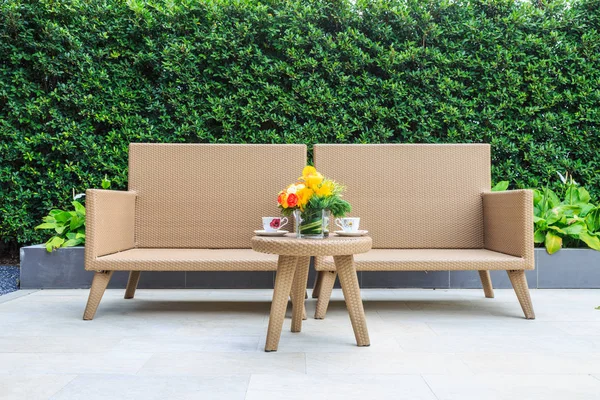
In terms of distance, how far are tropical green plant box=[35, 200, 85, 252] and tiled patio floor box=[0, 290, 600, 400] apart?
55cm

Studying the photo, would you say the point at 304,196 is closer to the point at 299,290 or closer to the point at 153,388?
the point at 299,290

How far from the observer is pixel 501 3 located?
415 cm

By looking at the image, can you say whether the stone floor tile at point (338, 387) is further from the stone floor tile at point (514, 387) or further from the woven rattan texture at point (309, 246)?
the woven rattan texture at point (309, 246)

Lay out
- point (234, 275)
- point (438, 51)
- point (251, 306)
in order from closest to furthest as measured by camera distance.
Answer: point (251, 306), point (234, 275), point (438, 51)

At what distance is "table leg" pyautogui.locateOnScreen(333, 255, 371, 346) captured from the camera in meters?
2.15

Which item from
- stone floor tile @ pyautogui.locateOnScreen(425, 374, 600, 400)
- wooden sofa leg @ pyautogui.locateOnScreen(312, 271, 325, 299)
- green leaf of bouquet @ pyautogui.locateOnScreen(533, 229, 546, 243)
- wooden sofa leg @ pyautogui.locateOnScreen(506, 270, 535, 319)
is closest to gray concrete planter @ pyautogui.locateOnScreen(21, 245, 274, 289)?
wooden sofa leg @ pyautogui.locateOnScreen(312, 271, 325, 299)

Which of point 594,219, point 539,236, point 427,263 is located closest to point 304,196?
point 427,263

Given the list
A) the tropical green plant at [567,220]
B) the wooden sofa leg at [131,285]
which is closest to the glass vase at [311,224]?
the wooden sofa leg at [131,285]

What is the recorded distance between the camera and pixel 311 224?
2176mm

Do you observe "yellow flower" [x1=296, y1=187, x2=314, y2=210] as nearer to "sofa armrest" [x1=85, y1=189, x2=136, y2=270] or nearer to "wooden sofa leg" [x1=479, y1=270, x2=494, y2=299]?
"sofa armrest" [x1=85, y1=189, x2=136, y2=270]

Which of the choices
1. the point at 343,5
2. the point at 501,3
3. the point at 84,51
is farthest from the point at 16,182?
the point at 501,3

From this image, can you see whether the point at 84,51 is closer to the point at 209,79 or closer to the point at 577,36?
the point at 209,79

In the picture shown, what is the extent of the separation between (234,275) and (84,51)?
2.03 m

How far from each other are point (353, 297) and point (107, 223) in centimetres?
133
